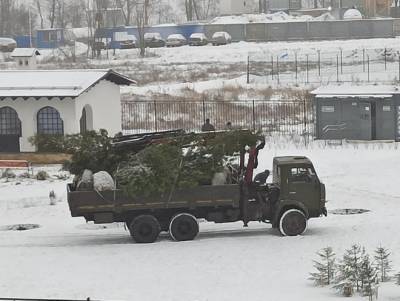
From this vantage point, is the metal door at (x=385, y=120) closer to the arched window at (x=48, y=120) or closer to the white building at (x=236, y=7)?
the arched window at (x=48, y=120)

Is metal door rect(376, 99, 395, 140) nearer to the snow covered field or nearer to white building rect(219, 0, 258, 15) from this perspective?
the snow covered field

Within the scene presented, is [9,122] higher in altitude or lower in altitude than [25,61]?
lower

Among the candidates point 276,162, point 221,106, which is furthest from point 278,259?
point 221,106

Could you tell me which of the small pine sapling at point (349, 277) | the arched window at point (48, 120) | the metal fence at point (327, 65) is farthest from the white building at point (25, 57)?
the small pine sapling at point (349, 277)

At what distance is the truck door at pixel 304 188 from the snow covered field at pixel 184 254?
742 mm

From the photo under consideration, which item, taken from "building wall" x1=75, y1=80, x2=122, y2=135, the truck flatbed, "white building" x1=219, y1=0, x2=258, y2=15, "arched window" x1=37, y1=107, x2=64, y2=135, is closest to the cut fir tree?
the truck flatbed

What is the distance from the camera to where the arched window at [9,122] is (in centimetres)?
3534

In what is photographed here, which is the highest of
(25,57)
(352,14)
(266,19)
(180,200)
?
(352,14)

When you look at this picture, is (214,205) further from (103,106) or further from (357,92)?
(357,92)

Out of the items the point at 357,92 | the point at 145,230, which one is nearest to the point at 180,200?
the point at 145,230

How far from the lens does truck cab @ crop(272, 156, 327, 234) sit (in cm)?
2114

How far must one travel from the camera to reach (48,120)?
34.9 metres

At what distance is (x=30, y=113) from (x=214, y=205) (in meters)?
15.6

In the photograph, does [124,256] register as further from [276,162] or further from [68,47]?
[68,47]
